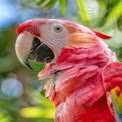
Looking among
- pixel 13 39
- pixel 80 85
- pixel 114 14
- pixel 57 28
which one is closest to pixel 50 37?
pixel 57 28

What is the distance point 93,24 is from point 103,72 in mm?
344

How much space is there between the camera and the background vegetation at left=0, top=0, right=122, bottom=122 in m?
1.11

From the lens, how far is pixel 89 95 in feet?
2.66

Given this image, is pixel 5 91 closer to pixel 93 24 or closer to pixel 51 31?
pixel 93 24

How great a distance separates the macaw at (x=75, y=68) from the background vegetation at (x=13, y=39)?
0.35ft

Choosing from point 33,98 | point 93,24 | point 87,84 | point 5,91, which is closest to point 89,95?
point 87,84

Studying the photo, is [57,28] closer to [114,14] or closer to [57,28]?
[57,28]

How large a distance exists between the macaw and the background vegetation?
0.11 meters

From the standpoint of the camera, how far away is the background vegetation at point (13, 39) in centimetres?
111

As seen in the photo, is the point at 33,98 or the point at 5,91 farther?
the point at 5,91

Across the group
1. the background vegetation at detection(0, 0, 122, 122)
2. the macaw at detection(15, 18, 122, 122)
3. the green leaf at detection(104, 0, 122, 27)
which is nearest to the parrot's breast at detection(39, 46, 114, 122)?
the macaw at detection(15, 18, 122, 122)

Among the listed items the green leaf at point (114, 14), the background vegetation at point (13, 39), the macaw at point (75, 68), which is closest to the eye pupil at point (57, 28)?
the macaw at point (75, 68)

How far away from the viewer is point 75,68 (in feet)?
2.78

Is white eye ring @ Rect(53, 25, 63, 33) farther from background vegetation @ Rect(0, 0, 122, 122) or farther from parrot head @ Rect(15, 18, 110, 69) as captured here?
background vegetation @ Rect(0, 0, 122, 122)
